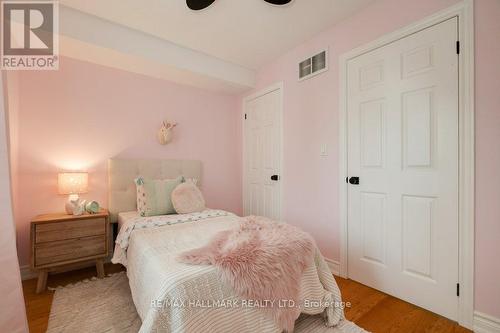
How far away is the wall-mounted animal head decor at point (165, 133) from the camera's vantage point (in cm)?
292

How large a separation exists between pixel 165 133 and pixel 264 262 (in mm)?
2241

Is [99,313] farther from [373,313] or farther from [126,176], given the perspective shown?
[373,313]

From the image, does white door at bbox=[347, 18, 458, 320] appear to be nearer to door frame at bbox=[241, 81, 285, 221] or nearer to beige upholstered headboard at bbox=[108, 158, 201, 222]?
door frame at bbox=[241, 81, 285, 221]

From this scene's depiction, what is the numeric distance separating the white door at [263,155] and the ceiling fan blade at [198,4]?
4.32 ft

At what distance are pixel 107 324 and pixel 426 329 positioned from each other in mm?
2174

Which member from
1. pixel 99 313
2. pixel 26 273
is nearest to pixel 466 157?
pixel 99 313

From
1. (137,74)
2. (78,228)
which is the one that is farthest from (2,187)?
(137,74)

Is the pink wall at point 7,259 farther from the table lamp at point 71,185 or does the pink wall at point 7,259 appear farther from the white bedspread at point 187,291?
the table lamp at point 71,185

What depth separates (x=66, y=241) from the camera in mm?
2033

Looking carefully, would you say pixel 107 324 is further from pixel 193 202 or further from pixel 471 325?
pixel 471 325

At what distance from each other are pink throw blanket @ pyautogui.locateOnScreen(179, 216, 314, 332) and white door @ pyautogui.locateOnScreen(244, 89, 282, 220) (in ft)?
4.83

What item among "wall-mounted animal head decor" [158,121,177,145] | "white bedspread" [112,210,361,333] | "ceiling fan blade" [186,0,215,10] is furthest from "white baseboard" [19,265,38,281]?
"ceiling fan blade" [186,0,215,10]

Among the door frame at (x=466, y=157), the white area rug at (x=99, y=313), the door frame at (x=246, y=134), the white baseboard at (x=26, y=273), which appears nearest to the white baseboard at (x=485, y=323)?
the door frame at (x=466, y=157)

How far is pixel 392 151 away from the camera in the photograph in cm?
190
